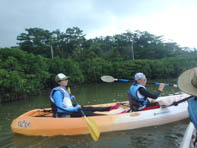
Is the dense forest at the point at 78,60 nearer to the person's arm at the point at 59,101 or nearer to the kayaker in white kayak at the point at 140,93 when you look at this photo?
the person's arm at the point at 59,101

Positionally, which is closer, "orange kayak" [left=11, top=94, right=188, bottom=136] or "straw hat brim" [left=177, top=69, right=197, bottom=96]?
"straw hat brim" [left=177, top=69, right=197, bottom=96]

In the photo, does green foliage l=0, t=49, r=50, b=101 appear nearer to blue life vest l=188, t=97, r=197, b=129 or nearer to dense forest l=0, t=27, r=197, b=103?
dense forest l=0, t=27, r=197, b=103

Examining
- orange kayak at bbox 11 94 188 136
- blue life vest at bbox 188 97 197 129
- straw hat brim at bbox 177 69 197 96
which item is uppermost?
straw hat brim at bbox 177 69 197 96

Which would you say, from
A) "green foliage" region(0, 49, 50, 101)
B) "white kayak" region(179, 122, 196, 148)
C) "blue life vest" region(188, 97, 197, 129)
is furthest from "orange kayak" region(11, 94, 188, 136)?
"green foliage" region(0, 49, 50, 101)

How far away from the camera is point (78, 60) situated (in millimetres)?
31406

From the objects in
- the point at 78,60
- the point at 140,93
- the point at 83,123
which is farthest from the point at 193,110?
the point at 78,60

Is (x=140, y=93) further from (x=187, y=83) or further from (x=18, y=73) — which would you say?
(x=18, y=73)

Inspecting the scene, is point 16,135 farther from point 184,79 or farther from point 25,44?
point 25,44

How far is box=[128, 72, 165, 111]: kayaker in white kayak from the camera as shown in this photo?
452 cm

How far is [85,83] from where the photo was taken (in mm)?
25719

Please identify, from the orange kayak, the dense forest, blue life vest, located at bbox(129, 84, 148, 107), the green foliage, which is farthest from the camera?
the dense forest

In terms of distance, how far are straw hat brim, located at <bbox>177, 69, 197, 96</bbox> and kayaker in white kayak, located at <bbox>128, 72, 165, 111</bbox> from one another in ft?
9.21

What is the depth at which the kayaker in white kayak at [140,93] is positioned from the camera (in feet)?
14.8

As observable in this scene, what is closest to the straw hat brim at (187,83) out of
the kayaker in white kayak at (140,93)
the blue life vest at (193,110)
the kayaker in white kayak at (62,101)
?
the blue life vest at (193,110)
